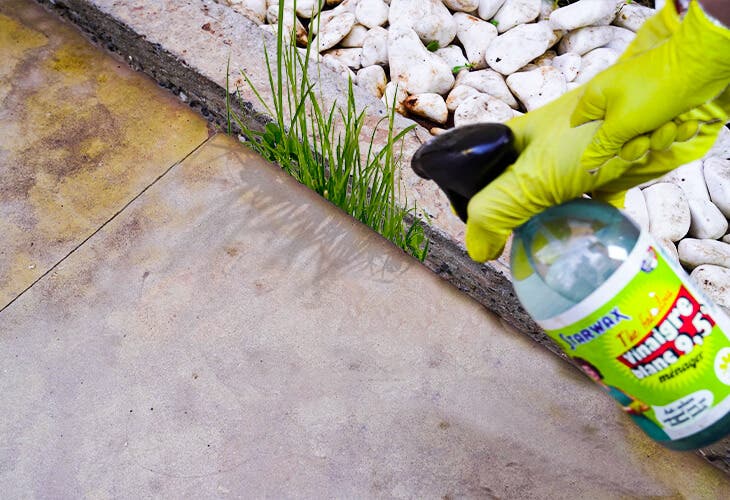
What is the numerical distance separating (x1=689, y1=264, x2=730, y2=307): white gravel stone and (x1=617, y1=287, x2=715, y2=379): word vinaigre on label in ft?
2.71

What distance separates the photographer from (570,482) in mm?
1877

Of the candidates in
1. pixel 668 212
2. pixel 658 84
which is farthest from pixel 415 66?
pixel 658 84

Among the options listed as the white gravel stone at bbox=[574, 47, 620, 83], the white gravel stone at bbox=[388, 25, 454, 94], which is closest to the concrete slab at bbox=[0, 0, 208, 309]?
the white gravel stone at bbox=[388, 25, 454, 94]

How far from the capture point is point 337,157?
2.10 meters

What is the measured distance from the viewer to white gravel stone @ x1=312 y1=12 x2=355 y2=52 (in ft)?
8.57

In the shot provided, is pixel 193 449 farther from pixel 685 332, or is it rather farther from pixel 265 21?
pixel 265 21

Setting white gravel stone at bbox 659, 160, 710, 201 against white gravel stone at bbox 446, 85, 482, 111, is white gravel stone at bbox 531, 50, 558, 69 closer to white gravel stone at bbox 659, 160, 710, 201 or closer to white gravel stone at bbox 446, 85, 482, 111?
white gravel stone at bbox 446, 85, 482, 111

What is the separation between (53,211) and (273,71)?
83 centimetres

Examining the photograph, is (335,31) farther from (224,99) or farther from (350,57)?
(224,99)

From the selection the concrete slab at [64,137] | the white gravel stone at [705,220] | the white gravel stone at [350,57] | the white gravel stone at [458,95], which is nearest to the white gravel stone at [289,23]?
the white gravel stone at [350,57]

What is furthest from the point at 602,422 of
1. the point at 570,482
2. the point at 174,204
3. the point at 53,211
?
the point at 53,211

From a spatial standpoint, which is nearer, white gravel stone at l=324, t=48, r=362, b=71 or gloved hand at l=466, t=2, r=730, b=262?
gloved hand at l=466, t=2, r=730, b=262

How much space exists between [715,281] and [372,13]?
1.48 m

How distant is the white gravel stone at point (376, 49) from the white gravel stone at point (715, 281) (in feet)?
4.13
